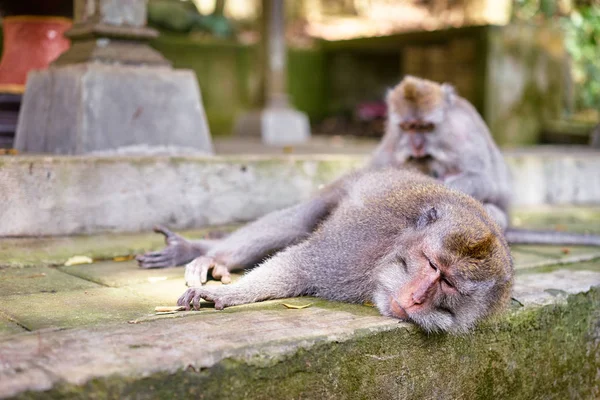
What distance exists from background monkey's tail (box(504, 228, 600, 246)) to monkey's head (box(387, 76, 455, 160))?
0.69m

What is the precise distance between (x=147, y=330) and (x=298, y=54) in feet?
30.4

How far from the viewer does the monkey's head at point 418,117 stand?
443 cm

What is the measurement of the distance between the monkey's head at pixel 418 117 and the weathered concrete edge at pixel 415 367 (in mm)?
1413

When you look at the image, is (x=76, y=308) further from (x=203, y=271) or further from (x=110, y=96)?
(x=110, y=96)

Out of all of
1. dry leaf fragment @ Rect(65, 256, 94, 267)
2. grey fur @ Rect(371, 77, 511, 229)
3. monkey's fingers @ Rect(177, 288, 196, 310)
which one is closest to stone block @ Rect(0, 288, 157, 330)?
monkey's fingers @ Rect(177, 288, 196, 310)

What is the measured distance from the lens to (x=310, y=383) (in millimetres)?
2455

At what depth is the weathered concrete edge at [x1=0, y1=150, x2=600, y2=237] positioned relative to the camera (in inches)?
150

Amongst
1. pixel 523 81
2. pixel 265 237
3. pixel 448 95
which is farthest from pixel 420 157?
pixel 523 81

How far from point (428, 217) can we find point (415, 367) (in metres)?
0.57

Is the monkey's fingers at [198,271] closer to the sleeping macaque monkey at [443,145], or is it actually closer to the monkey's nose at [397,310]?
the monkey's nose at [397,310]

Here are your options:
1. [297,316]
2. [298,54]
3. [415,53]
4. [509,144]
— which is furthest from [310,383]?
[298,54]

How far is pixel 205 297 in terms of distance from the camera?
288 cm

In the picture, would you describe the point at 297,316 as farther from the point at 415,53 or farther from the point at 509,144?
the point at 415,53

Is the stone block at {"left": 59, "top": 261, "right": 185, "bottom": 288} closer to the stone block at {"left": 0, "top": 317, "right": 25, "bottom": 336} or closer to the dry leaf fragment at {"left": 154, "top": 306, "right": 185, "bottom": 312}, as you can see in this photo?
the dry leaf fragment at {"left": 154, "top": 306, "right": 185, "bottom": 312}
